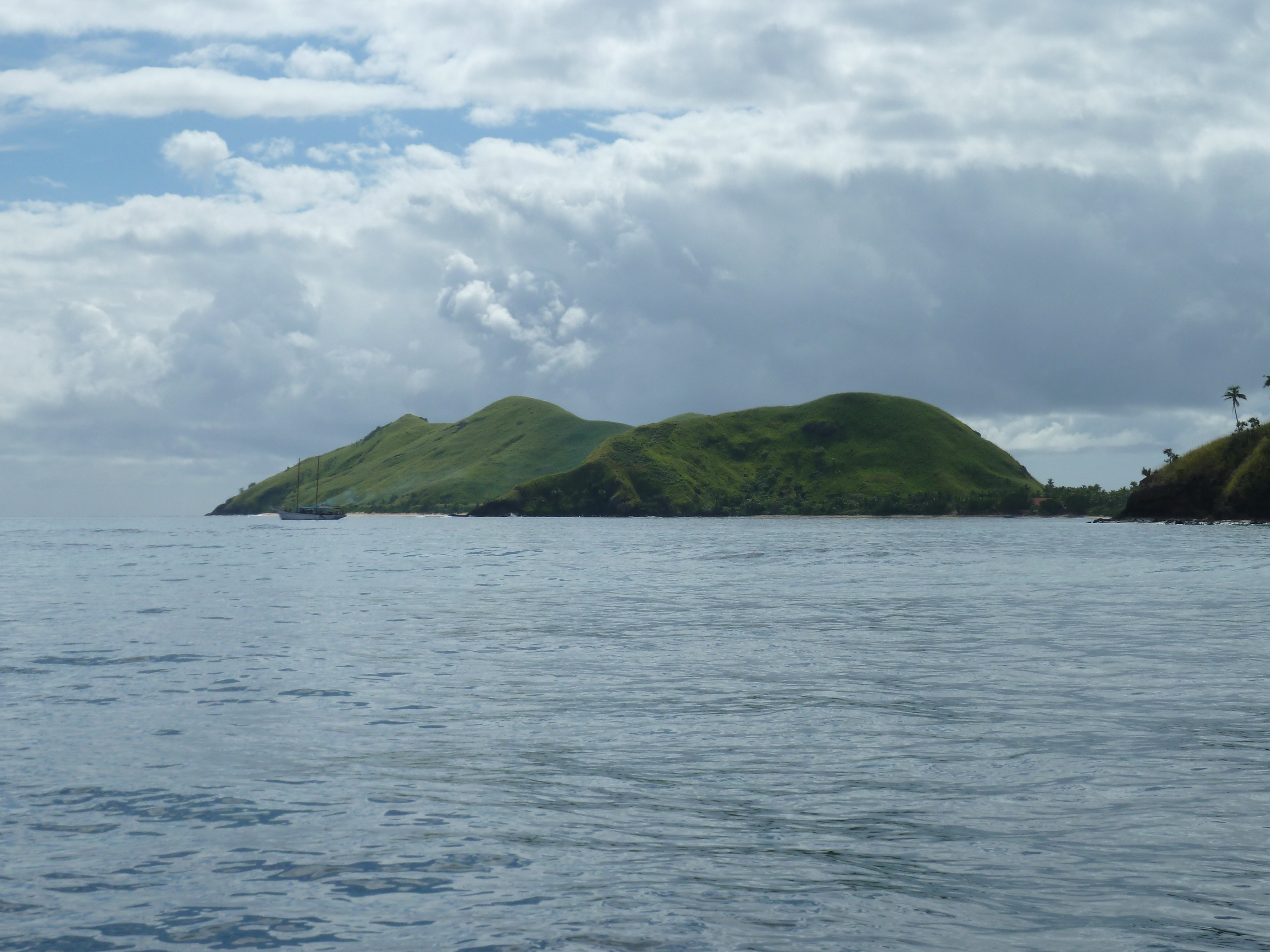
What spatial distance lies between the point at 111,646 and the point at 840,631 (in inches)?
1030

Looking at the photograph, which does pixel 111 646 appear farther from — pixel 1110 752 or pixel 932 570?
pixel 932 570

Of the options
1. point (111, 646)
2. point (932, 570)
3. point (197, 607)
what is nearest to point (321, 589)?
point (197, 607)

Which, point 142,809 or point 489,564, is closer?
point 142,809

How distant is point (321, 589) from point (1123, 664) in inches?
1845

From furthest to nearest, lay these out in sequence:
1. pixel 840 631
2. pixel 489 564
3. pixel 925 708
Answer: pixel 489 564 < pixel 840 631 < pixel 925 708

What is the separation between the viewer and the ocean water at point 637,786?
1077cm

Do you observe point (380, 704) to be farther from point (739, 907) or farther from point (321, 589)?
point (321, 589)

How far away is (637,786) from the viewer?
16.0 m

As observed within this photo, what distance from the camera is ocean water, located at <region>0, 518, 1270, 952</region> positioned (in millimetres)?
10773

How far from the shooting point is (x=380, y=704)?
78.6 ft

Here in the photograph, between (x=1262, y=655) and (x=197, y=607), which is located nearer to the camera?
(x=1262, y=655)

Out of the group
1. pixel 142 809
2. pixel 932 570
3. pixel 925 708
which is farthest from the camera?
pixel 932 570

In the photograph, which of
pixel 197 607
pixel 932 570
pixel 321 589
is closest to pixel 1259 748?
pixel 197 607

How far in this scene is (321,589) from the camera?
205 feet
